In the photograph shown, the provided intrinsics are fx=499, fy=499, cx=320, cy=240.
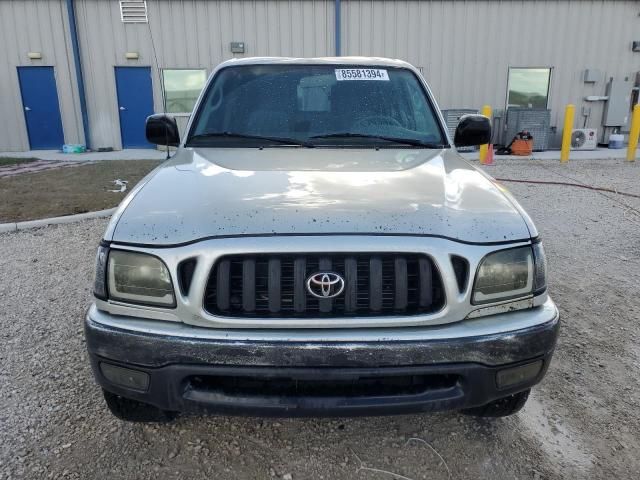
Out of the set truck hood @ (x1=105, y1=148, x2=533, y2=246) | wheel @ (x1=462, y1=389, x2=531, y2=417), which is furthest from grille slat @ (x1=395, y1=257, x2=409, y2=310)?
wheel @ (x1=462, y1=389, x2=531, y2=417)

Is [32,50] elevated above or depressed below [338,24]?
below

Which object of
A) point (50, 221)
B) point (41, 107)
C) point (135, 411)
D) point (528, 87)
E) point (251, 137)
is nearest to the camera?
point (135, 411)

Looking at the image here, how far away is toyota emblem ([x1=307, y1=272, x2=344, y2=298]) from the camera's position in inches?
70.1

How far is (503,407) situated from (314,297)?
1107 mm

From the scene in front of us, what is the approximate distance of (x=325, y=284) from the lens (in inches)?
70.1

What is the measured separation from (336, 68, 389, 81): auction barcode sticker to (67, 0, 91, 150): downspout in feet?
38.7

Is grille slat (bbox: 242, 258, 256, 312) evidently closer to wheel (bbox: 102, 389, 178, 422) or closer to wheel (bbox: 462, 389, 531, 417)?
wheel (bbox: 102, 389, 178, 422)

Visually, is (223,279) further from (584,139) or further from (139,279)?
(584,139)

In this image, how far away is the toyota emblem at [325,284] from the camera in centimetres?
178

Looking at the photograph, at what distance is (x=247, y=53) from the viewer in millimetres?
13148

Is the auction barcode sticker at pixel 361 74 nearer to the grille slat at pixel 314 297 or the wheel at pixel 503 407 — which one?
the grille slat at pixel 314 297

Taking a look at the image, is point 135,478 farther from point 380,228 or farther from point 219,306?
point 380,228

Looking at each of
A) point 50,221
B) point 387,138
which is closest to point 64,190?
point 50,221

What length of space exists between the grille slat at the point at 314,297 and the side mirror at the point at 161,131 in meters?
1.87
